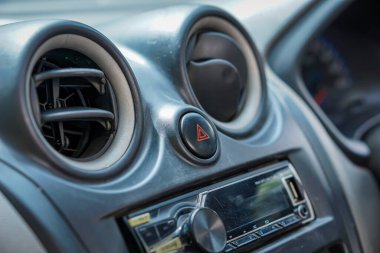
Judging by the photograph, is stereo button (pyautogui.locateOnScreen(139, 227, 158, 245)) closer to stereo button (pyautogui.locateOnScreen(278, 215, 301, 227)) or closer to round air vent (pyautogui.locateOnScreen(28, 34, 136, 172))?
round air vent (pyautogui.locateOnScreen(28, 34, 136, 172))

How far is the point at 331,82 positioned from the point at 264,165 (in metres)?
0.81

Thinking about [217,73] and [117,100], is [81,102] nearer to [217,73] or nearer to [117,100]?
[117,100]

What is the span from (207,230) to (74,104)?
1.06 ft

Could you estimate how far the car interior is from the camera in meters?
1.02

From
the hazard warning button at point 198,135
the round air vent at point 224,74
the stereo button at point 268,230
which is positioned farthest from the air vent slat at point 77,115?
the stereo button at point 268,230

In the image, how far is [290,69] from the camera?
1766mm

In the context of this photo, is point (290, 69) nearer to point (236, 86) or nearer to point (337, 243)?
point (236, 86)

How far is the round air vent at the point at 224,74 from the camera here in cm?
142

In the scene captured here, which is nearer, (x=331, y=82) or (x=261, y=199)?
(x=261, y=199)

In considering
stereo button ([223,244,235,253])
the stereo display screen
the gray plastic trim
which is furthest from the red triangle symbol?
the gray plastic trim

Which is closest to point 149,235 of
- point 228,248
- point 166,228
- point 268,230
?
point 166,228

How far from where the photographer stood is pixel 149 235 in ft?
3.63

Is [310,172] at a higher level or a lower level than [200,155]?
lower

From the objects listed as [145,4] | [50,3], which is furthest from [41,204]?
[145,4]
